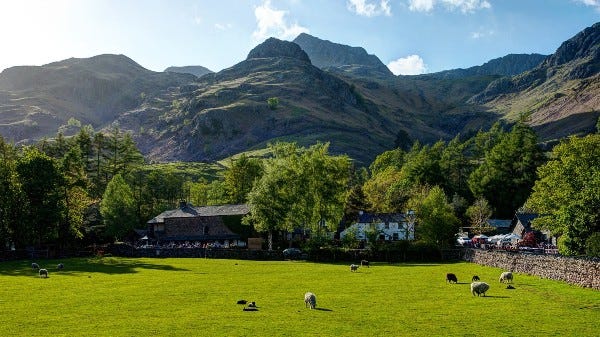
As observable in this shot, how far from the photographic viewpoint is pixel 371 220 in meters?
113

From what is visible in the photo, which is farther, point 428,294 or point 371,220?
point 371,220

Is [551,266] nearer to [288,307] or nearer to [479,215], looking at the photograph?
[288,307]

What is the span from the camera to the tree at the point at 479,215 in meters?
116

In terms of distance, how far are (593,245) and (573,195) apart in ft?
39.9

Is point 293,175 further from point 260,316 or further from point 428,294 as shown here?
point 260,316

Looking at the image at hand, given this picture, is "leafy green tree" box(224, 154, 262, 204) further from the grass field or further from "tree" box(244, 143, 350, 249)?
the grass field

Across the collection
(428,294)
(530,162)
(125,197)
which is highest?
(530,162)

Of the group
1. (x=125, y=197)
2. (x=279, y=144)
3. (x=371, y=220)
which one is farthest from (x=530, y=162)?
(x=125, y=197)

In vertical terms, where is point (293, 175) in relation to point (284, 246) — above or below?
above

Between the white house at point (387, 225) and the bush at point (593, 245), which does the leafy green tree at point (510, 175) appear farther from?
the bush at point (593, 245)

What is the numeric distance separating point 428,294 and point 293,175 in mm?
57326

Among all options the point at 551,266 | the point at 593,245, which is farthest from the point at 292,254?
the point at 593,245

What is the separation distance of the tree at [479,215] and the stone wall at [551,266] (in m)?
48.6

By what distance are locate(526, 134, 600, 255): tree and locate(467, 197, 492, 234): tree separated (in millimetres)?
35829
